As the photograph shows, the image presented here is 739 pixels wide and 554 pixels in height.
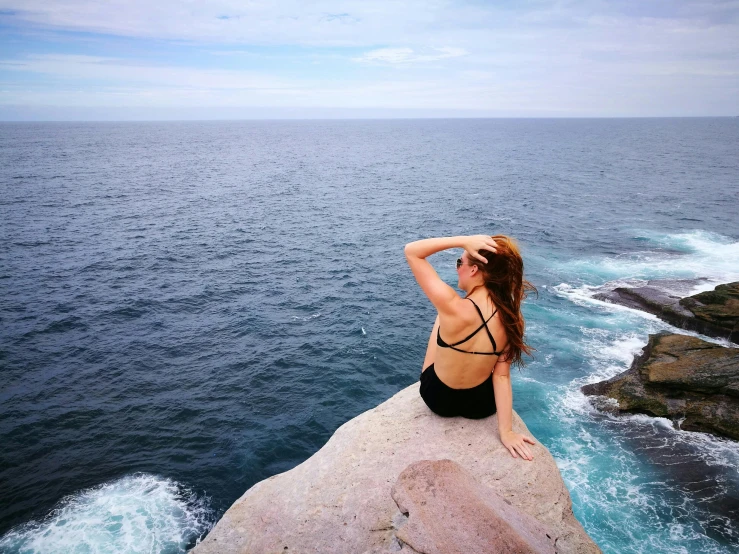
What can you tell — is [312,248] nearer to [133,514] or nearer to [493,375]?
[133,514]

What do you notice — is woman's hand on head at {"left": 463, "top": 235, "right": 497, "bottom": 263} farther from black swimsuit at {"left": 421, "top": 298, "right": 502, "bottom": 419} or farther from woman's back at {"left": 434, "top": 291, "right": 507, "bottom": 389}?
black swimsuit at {"left": 421, "top": 298, "right": 502, "bottom": 419}

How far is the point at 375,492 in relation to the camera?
23.0 feet

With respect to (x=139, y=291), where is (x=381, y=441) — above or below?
above

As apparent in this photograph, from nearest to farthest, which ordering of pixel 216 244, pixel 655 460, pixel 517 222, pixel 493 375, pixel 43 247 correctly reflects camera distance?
pixel 493 375 → pixel 655 460 → pixel 43 247 → pixel 216 244 → pixel 517 222

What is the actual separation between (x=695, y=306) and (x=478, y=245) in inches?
1460

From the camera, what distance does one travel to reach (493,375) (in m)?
7.23

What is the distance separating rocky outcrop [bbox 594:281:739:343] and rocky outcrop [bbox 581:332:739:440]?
5133 millimetres

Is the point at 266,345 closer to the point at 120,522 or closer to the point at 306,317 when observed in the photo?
the point at 306,317

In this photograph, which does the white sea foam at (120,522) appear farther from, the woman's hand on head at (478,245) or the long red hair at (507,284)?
the woman's hand on head at (478,245)

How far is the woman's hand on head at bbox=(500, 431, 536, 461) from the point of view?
719 centimetres

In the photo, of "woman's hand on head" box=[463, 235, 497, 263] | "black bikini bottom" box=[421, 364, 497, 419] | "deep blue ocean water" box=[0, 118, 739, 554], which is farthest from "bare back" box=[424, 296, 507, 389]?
"deep blue ocean water" box=[0, 118, 739, 554]

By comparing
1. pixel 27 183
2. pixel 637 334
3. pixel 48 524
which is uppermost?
pixel 27 183

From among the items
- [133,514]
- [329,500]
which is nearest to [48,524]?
[133,514]

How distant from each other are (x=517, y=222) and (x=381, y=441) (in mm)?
61040
